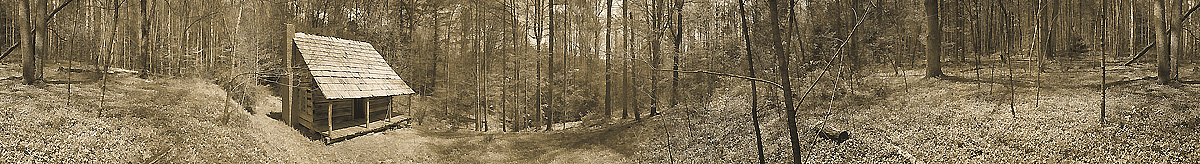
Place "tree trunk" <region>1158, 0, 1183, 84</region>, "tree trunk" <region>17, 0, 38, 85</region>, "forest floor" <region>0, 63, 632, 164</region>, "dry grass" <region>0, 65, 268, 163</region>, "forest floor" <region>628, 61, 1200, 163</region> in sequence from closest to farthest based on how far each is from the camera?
1. "forest floor" <region>628, 61, 1200, 163</region>
2. "dry grass" <region>0, 65, 268, 163</region>
3. "forest floor" <region>0, 63, 632, 164</region>
4. "tree trunk" <region>1158, 0, 1183, 84</region>
5. "tree trunk" <region>17, 0, 38, 85</region>

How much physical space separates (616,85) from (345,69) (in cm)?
630

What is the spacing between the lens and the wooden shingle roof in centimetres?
764

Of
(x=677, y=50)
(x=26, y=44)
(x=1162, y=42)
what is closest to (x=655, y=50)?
(x=677, y=50)

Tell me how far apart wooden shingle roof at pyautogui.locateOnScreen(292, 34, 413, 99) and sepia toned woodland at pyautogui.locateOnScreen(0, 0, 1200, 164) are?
0.13 ft

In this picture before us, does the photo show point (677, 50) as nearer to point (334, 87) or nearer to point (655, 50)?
point (655, 50)

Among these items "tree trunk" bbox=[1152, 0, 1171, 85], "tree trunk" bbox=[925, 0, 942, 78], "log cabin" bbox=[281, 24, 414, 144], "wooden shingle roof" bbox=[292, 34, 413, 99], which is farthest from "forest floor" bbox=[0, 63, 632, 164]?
"tree trunk" bbox=[1152, 0, 1171, 85]

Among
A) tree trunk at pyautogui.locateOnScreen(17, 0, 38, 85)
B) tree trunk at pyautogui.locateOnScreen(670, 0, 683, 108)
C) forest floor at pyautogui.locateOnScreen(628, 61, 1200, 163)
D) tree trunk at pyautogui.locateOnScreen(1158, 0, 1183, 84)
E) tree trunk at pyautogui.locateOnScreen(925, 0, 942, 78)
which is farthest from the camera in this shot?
tree trunk at pyautogui.locateOnScreen(670, 0, 683, 108)

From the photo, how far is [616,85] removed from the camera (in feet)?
40.8

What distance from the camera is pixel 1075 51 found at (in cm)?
1007

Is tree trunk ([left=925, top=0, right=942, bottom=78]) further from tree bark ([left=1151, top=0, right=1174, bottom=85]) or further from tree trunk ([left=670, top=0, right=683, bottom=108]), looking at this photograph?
tree trunk ([left=670, top=0, right=683, bottom=108])

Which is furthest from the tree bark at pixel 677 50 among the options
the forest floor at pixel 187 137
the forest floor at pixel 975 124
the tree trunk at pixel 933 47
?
the tree trunk at pixel 933 47

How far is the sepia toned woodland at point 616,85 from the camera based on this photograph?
4793mm

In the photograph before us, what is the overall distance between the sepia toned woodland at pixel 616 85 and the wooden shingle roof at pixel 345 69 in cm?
4

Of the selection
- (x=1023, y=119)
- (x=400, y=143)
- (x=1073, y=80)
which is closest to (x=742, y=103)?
(x=1023, y=119)
